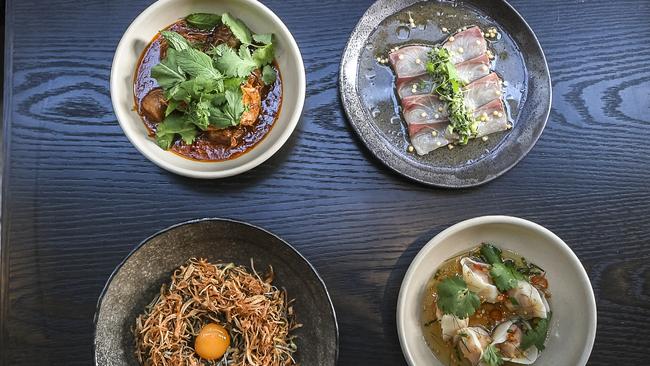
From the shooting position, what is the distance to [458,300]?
89.2 inches

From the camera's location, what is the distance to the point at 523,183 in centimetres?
254

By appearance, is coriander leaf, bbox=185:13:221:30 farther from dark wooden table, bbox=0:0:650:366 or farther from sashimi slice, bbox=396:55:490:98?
sashimi slice, bbox=396:55:490:98

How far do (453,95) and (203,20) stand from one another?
97 centimetres

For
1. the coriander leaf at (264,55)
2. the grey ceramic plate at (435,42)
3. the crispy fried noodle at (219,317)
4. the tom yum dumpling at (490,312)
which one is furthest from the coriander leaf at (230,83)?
the tom yum dumpling at (490,312)

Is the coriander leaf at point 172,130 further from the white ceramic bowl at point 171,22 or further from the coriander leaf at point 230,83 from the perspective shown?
the coriander leaf at point 230,83

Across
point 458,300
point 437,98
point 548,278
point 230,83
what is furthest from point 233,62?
point 548,278

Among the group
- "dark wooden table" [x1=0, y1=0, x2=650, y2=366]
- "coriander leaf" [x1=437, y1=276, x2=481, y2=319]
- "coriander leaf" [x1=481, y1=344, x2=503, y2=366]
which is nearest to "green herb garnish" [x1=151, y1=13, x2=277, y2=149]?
"dark wooden table" [x1=0, y1=0, x2=650, y2=366]

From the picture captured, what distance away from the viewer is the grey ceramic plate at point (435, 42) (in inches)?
96.7

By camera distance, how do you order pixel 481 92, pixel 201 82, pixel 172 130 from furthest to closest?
pixel 481 92
pixel 172 130
pixel 201 82

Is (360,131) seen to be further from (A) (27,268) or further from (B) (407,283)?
(A) (27,268)

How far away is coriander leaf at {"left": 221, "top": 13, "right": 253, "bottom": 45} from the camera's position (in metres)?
2.30

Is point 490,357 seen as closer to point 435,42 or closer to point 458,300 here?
point 458,300

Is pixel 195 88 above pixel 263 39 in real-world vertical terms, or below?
below

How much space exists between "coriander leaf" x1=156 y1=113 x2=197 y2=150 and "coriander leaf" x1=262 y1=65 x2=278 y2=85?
31cm
